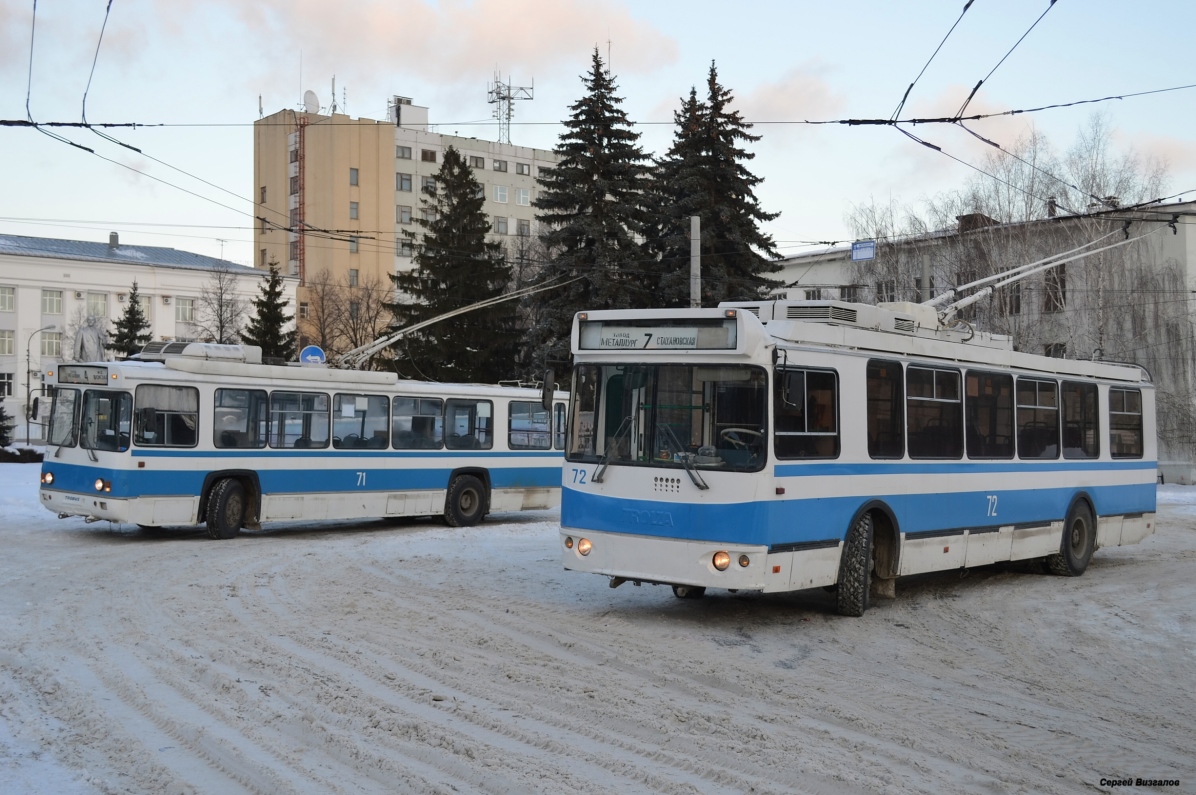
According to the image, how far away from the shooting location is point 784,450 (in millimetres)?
10977

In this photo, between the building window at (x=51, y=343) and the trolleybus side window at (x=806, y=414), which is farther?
the building window at (x=51, y=343)

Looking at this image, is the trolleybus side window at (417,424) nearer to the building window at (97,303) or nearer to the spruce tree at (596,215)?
the spruce tree at (596,215)

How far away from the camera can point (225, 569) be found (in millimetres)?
Result: 14430

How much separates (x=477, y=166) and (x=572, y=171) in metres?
69.9

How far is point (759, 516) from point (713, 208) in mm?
29624

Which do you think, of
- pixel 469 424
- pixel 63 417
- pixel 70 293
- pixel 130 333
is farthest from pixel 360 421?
pixel 70 293

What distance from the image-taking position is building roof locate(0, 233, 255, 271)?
8419cm

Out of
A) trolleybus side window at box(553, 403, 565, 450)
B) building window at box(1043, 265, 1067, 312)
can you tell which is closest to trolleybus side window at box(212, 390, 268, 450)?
trolleybus side window at box(553, 403, 565, 450)

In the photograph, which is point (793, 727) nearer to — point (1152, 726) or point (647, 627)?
point (1152, 726)

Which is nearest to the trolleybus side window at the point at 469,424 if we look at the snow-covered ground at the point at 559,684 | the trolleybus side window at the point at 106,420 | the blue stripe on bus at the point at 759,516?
the trolleybus side window at the point at 106,420

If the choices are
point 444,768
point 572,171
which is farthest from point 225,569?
point 572,171

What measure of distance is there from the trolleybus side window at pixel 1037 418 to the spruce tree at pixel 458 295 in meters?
34.0

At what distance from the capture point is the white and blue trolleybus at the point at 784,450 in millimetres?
10820

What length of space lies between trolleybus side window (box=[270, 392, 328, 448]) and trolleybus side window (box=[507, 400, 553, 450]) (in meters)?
3.91
